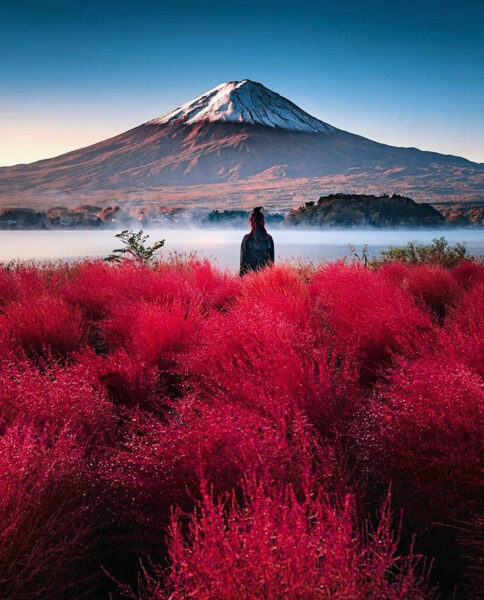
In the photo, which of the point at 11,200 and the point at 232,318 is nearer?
the point at 232,318

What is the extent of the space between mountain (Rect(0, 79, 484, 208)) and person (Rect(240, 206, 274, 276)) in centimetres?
9764

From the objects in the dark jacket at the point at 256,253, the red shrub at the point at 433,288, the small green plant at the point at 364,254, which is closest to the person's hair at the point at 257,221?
the dark jacket at the point at 256,253

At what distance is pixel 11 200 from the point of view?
11556 cm

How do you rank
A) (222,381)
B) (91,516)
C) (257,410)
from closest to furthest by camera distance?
(91,516) → (257,410) → (222,381)

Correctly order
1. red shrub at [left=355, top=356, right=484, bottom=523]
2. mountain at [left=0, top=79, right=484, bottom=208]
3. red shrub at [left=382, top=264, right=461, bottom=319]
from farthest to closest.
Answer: mountain at [left=0, top=79, right=484, bottom=208], red shrub at [left=382, top=264, right=461, bottom=319], red shrub at [left=355, top=356, right=484, bottom=523]

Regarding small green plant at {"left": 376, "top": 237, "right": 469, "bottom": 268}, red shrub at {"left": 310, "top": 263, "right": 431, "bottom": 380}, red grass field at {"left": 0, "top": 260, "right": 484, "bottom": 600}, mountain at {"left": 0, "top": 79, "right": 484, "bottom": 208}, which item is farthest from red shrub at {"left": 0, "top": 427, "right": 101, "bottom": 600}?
mountain at {"left": 0, "top": 79, "right": 484, "bottom": 208}

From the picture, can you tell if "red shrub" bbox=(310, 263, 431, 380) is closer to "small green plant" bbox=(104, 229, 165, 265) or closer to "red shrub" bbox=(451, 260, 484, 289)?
"red shrub" bbox=(451, 260, 484, 289)

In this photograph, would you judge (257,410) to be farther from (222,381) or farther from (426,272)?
(426,272)

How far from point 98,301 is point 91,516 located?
3852 millimetres

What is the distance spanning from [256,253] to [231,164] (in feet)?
402

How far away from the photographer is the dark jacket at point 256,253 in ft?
25.2

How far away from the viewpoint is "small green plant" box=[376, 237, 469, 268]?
33.2ft

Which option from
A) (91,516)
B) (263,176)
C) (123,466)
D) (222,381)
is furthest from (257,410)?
(263,176)

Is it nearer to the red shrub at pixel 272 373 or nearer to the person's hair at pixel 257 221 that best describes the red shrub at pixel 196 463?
the red shrub at pixel 272 373
